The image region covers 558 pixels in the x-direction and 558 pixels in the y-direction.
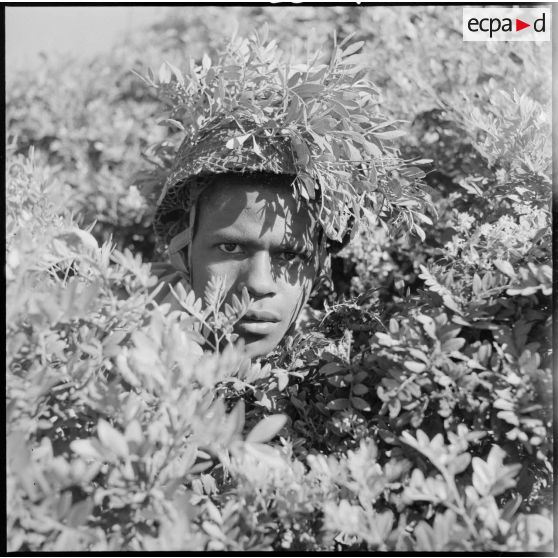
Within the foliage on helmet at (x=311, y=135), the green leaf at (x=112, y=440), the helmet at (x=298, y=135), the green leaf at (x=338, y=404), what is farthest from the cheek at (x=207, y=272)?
the green leaf at (x=112, y=440)

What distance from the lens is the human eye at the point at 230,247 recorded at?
1895 millimetres

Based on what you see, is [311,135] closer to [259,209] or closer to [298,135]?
[298,135]

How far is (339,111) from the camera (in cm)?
177

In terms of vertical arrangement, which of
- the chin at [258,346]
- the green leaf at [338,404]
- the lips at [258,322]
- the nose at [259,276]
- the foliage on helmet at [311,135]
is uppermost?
the foliage on helmet at [311,135]

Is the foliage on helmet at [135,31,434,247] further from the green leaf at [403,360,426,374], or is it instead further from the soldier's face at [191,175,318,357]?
the green leaf at [403,360,426,374]

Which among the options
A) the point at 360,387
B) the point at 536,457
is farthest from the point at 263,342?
the point at 536,457

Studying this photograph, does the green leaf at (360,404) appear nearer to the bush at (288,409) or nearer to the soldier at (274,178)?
the bush at (288,409)

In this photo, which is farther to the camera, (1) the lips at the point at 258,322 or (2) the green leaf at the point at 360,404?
(1) the lips at the point at 258,322

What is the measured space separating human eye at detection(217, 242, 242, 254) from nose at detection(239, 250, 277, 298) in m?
0.05

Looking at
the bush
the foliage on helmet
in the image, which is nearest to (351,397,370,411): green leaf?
the bush

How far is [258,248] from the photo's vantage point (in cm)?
186

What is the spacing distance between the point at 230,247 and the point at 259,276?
0.14m

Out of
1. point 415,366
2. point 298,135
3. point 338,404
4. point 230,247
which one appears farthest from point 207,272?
point 415,366

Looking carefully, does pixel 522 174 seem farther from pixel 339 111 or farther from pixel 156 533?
pixel 156 533
